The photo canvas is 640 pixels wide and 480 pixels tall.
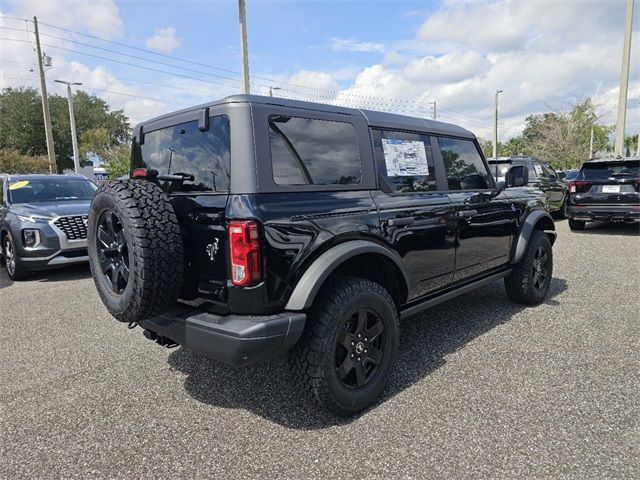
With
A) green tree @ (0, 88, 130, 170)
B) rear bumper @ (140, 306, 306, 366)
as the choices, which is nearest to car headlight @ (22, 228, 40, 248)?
rear bumper @ (140, 306, 306, 366)

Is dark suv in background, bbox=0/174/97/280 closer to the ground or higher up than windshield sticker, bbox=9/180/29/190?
closer to the ground

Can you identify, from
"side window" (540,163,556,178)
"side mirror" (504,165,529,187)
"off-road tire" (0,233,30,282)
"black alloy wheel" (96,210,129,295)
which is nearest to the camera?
"black alloy wheel" (96,210,129,295)

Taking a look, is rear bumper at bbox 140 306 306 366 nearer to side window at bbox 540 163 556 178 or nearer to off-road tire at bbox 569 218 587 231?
off-road tire at bbox 569 218 587 231

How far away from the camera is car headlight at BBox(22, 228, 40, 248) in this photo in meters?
6.36

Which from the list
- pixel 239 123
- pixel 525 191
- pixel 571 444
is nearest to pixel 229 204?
pixel 239 123

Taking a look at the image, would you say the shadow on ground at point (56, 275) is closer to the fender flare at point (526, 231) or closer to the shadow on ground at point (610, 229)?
the fender flare at point (526, 231)

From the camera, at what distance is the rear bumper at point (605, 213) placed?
9.07 meters

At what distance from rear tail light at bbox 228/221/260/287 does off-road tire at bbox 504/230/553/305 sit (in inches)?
124

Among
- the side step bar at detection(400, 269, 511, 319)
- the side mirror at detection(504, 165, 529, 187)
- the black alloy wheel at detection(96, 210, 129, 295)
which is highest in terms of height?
the side mirror at detection(504, 165, 529, 187)

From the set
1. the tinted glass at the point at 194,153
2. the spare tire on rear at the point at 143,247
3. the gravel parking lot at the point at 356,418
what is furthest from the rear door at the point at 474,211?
the spare tire on rear at the point at 143,247

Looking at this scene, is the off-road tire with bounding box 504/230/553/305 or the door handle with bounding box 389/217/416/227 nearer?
the door handle with bounding box 389/217/416/227

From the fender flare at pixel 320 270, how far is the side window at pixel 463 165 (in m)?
1.45

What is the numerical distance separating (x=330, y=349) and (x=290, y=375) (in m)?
0.33

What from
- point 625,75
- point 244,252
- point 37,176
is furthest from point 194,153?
point 625,75
